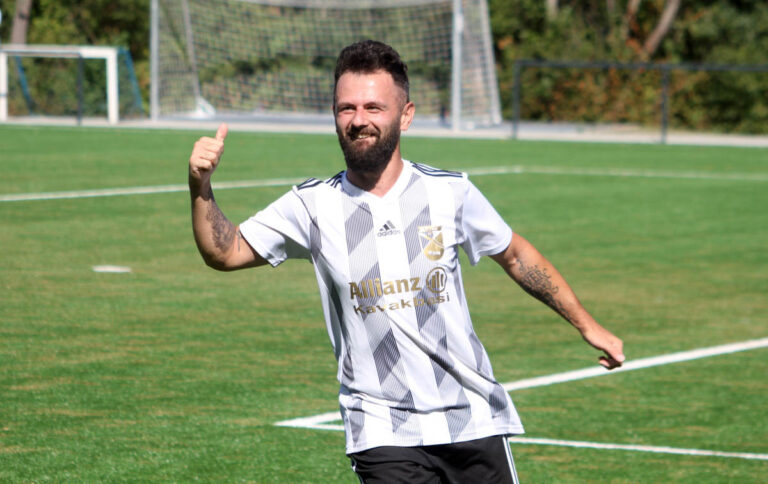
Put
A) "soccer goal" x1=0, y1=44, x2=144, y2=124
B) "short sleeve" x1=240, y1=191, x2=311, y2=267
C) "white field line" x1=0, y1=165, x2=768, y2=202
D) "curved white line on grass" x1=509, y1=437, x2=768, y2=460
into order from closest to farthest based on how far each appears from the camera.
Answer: "short sleeve" x1=240, y1=191, x2=311, y2=267, "curved white line on grass" x1=509, y1=437, x2=768, y2=460, "white field line" x1=0, y1=165, x2=768, y2=202, "soccer goal" x1=0, y1=44, x2=144, y2=124

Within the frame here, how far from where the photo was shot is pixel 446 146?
108 feet

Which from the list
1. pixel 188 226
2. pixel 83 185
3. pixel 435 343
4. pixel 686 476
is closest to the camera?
pixel 435 343

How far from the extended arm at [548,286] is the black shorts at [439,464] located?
1.69 ft

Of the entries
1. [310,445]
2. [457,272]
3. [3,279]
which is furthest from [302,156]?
[457,272]

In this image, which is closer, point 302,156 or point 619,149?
point 302,156

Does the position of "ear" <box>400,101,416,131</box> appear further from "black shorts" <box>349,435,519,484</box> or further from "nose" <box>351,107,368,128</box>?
"black shorts" <box>349,435,519,484</box>

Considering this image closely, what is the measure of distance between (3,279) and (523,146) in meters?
23.5

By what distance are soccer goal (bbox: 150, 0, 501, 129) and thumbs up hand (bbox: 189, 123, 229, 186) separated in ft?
122

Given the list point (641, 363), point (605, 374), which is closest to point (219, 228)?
point (605, 374)

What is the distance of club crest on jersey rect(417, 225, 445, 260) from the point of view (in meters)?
4.22

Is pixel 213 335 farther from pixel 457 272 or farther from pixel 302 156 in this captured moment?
pixel 302 156

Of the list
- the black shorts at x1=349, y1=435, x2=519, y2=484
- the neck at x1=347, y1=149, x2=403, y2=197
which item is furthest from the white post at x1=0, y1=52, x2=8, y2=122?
the black shorts at x1=349, y1=435, x2=519, y2=484

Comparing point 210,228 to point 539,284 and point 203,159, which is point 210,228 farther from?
point 539,284

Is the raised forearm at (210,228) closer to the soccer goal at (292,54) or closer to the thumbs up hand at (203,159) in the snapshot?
the thumbs up hand at (203,159)
